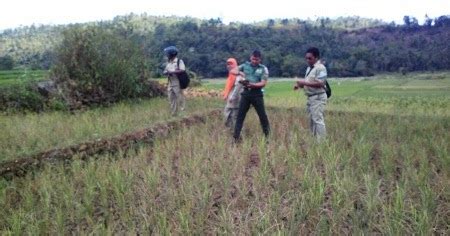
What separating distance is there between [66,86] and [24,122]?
10.9ft

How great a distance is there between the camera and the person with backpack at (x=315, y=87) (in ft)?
22.7

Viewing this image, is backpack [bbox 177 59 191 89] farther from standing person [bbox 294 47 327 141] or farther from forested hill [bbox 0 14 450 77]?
forested hill [bbox 0 14 450 77]

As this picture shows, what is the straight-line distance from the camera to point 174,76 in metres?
9.92

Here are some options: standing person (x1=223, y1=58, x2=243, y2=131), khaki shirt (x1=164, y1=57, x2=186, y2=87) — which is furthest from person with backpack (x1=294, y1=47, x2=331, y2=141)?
khaki shirt (x1=164, y1=57, x2=186, y2=87)

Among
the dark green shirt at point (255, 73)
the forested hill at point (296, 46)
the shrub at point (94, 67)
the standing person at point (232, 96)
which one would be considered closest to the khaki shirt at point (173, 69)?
the standing person at point (232, 96)

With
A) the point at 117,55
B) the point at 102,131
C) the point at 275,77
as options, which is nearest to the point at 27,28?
the point at 275,77

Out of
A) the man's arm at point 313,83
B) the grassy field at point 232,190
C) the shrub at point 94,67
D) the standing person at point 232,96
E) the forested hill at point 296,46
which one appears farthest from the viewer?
the forested hill at point 296,46

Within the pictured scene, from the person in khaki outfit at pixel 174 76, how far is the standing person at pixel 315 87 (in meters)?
3.52

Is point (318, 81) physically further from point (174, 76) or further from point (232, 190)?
point (174, 76)

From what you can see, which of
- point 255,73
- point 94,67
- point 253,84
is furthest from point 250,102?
point 94,67

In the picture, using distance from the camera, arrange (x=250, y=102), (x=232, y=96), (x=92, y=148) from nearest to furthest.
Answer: (x=92, y=148) < (x=250, y=102) < (x=232, y=96)

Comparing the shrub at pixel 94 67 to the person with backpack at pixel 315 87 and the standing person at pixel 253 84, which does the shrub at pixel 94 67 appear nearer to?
the standing person at pixel 253 84

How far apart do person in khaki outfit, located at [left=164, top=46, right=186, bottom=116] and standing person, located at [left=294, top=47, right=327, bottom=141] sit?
3517mm

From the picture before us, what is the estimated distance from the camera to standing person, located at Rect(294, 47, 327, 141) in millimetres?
6926
